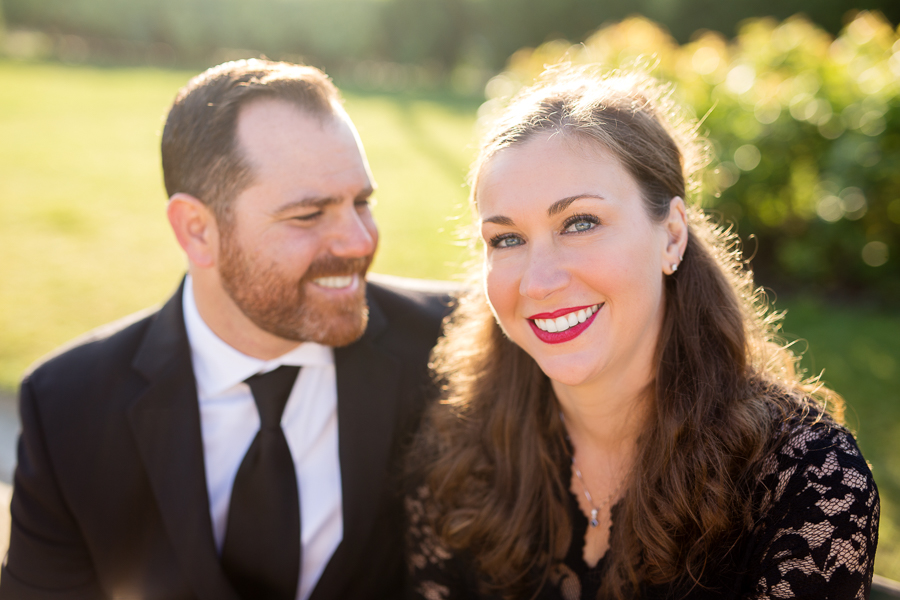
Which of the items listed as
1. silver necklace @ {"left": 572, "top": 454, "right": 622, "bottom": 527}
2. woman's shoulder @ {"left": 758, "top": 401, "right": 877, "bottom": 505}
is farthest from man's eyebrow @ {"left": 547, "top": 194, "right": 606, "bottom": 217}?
silver necklace @ {"left": 572, "top": 454, "right": 622, "bottom": 527}

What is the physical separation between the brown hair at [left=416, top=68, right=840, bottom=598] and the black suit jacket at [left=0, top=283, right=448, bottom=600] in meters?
0.42

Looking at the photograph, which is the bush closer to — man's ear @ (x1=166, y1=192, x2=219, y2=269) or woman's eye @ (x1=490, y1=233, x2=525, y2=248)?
man's ear @ (x1=166, y1=192, x2=219, y2=269)

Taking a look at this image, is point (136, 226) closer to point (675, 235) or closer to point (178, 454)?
point (178, 454)

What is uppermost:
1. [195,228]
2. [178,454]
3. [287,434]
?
[195,228]

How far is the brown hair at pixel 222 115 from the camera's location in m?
2.45

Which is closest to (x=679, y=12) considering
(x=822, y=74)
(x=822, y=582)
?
(x=822, y=74)

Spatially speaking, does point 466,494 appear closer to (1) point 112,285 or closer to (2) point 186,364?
(2) point 186,364

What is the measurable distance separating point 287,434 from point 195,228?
2.88 ft

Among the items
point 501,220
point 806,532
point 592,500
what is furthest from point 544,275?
point 806,532

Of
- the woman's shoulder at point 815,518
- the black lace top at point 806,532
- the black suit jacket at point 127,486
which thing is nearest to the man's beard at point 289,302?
the black suit jacket at point 127,486

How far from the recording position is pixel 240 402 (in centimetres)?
246

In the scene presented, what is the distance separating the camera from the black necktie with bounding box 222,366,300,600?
2.29 m

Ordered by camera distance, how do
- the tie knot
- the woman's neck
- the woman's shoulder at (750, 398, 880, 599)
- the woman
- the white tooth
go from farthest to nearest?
the white tooth
the tie knot
the woman's neck
the woman
the woman's shoulder at (750, 398, 880, 599)

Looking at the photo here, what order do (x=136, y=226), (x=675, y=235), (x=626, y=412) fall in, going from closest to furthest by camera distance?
(x=675, y=235) → (x=626, y=412) → (x=136, y=226)
